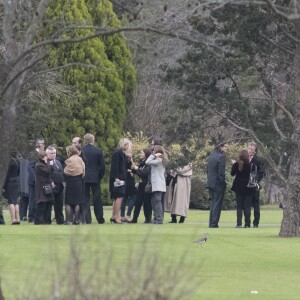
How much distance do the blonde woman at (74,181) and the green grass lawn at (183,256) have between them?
3.52ft

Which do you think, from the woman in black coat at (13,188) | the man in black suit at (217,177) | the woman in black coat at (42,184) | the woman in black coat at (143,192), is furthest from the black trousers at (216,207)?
the woman in black coat at (13,188)

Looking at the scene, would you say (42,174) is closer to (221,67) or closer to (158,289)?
(221,67)

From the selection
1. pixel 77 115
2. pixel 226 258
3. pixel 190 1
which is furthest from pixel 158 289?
pixel 77 115

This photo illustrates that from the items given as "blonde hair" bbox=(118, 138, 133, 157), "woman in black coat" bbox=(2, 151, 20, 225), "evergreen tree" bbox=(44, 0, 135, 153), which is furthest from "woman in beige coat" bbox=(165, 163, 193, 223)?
"evergreen tree" bbox=(44, 0, 135, 153)

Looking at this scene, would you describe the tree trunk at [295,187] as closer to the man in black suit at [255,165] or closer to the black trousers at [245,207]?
the black trousers at [245,207]

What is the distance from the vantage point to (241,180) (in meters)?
29.3

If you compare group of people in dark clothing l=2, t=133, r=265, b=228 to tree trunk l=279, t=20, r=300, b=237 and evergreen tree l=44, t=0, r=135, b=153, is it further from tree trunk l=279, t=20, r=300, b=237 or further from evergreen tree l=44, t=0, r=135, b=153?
evergreen tree l=44, t=0, r=135, b=153

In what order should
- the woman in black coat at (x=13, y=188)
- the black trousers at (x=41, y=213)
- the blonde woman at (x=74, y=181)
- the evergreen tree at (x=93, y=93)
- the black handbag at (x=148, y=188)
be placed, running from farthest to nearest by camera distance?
the evergreen tree at (x=93, y=93) → the black handbag at (x=148, y=188) → the woman in black coat at (x=13, y=188) → the black trousers at (x=41, y=213) → the blonde woman at (x=74, y=181)

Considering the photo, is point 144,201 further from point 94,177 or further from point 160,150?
point 160,150

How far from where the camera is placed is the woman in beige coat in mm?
31125

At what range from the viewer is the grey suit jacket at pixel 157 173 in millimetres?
29219

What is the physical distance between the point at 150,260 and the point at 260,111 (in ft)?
58.0

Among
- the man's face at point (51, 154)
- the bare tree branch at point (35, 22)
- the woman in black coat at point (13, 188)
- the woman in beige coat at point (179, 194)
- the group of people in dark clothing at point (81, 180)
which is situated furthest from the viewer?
the woman in beige coat at point (179, 194)

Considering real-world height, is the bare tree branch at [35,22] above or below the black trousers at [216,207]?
above
